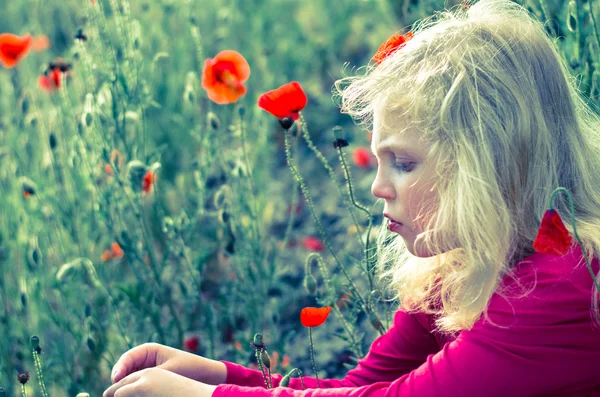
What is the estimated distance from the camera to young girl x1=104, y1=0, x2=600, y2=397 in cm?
111

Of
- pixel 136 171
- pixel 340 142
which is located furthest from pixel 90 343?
pixel 340 142

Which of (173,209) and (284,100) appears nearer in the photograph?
(284,100)

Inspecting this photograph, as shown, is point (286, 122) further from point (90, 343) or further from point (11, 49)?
point (11, 49)

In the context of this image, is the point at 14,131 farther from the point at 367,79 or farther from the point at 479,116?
the point at 479,116

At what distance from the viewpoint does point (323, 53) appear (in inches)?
152

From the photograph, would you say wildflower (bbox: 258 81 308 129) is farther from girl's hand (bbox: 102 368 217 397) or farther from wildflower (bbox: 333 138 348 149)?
girl's hand (bbox: 102 368 217 397)

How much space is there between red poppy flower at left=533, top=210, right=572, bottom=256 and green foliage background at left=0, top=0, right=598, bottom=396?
490 millimetres

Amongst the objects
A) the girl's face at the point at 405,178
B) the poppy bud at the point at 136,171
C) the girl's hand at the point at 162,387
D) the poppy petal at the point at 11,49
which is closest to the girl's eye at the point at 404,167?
the girl's face at the point at 405,178

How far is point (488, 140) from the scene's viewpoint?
117 centimetres

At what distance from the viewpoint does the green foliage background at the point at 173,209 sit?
6.39 feet

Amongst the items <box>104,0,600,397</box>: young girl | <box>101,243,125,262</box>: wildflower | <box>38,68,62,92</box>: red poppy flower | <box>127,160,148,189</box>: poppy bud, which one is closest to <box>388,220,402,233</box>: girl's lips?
<box>104,0,600,397</box>: young girl

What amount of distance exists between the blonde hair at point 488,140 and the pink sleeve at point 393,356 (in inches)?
5.7

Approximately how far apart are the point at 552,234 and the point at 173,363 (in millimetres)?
694

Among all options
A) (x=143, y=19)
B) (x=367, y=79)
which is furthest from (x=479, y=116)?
A: (x=143, y=19)
